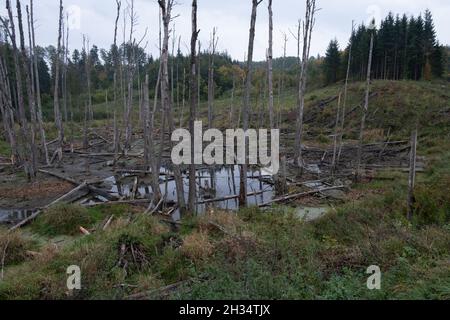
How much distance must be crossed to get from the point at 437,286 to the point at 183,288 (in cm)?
367

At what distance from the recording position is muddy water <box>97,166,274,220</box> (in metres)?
12.8

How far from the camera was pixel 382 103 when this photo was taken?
33000 millimetres

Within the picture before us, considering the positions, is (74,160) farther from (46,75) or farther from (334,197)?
Result: (46,75)

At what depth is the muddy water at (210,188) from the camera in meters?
12.8

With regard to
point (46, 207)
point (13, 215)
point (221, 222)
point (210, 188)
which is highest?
point (221, 222)

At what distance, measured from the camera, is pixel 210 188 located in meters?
14.7

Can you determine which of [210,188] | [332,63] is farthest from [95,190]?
[332,63]

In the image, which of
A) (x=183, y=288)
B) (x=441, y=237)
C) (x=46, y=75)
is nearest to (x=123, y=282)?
(x=183, y=288)

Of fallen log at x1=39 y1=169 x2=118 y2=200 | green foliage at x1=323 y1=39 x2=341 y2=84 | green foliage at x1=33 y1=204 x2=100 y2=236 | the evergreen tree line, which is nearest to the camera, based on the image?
green foliage at x1=33 y1=204 x2=100 y2=236

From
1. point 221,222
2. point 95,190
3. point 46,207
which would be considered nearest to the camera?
point 221,222

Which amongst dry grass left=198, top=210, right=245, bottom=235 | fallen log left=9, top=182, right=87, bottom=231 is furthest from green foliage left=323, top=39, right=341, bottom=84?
dry grass left=198, top=210, right=245, bottom=235

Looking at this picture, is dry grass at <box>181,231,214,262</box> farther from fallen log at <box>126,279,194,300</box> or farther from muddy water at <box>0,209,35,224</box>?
muddy water at <box>0,209,35,224</box>

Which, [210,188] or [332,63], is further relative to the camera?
[332,63]

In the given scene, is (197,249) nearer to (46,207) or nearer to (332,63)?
(46,207)
